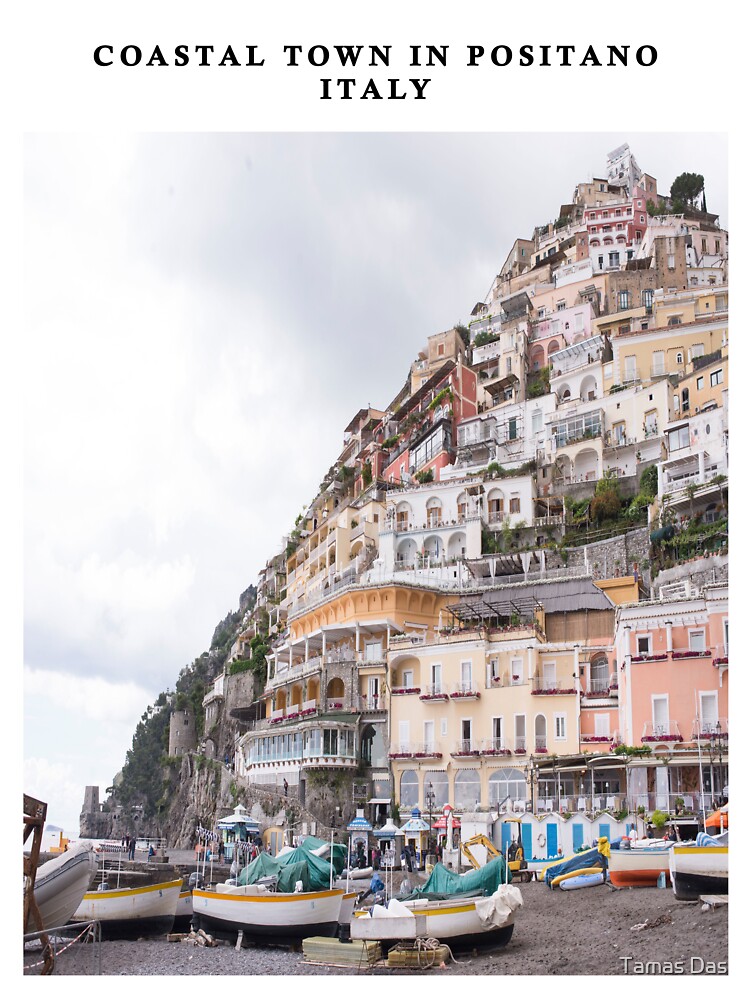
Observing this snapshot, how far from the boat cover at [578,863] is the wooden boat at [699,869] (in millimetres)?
5269

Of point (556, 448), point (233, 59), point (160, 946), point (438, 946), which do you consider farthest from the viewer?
point (556, 448)

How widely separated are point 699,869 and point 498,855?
10035 millimetres

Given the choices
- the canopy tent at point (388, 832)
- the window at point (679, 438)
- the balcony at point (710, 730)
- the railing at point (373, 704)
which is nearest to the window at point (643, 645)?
the balcony at point (710, 730)

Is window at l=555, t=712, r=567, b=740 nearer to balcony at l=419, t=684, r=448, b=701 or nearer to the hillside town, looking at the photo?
the hillside town

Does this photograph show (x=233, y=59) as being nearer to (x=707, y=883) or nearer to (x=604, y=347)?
(x=707, y=883)

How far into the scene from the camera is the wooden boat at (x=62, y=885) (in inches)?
891

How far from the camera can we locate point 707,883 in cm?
1867

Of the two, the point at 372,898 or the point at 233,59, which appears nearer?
the point at 233,59

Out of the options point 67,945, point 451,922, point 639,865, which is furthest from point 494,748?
point 67,945

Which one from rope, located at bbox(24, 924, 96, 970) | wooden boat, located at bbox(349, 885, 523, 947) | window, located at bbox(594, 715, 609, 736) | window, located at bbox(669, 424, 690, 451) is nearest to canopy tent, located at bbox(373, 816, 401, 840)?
window, located at bbox(594, 715, 609, 736)

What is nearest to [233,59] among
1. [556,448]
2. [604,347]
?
[556,448]

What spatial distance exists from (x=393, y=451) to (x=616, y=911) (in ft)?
139

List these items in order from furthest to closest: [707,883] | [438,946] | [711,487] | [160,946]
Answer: [711,487] < [160,946] < [438,946] < [707,883]

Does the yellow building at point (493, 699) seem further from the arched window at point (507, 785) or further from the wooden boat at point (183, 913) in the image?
the wooden boat at point (183, 913)
